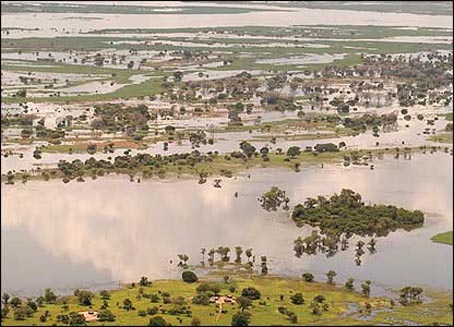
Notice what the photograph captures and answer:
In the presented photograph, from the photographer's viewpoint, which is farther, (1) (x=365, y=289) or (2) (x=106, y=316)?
(1) (x=365, y=289)

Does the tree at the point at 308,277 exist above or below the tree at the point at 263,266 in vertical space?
below

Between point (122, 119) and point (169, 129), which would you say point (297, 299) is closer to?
point (169, 129)

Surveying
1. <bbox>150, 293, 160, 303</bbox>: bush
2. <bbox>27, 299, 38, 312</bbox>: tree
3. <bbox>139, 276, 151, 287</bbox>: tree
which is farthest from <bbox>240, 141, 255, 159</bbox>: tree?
<bbox>27, 299, 38, 312</bbox>: tree

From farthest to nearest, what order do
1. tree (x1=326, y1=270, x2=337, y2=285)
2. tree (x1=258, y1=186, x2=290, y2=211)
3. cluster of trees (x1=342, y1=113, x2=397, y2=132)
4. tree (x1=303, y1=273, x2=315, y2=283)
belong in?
cluster of trees (x1=342, y1=113, x2=397, y2=132) → tree (x1=258, y1=186, x2=290, y2=211) → tree (x1=303, y1=273, x2=315, y2=283) → tree (x1=326, y1=270, x2=337, y2=285)

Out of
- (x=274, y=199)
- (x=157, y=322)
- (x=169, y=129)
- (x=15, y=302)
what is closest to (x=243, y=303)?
(x=157, y=322)

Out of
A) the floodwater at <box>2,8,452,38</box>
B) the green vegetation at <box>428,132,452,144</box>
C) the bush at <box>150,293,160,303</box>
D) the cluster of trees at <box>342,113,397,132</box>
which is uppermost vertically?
the floodwater at <box>2,8,452,38</box>

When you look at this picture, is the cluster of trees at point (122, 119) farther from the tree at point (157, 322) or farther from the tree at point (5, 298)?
the tree at point (157, 322)

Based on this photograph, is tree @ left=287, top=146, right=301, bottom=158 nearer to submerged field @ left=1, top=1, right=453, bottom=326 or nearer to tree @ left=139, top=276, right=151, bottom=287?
submerged field @ left=1, top=1, right=453, bottom=326

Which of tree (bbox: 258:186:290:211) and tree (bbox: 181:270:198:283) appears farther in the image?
tree (bbox: 258:186:290:211)

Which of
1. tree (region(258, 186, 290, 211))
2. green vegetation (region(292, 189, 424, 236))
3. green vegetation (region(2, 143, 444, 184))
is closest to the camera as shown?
green vegetation (region(292, 189, 424, 236))

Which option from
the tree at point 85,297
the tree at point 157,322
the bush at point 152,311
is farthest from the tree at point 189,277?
the tree at point 157,322

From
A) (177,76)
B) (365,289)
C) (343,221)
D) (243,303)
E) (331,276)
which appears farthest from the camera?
(177,76)

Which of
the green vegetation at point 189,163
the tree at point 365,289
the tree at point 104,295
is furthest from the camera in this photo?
the green vegetation at point 189,163
